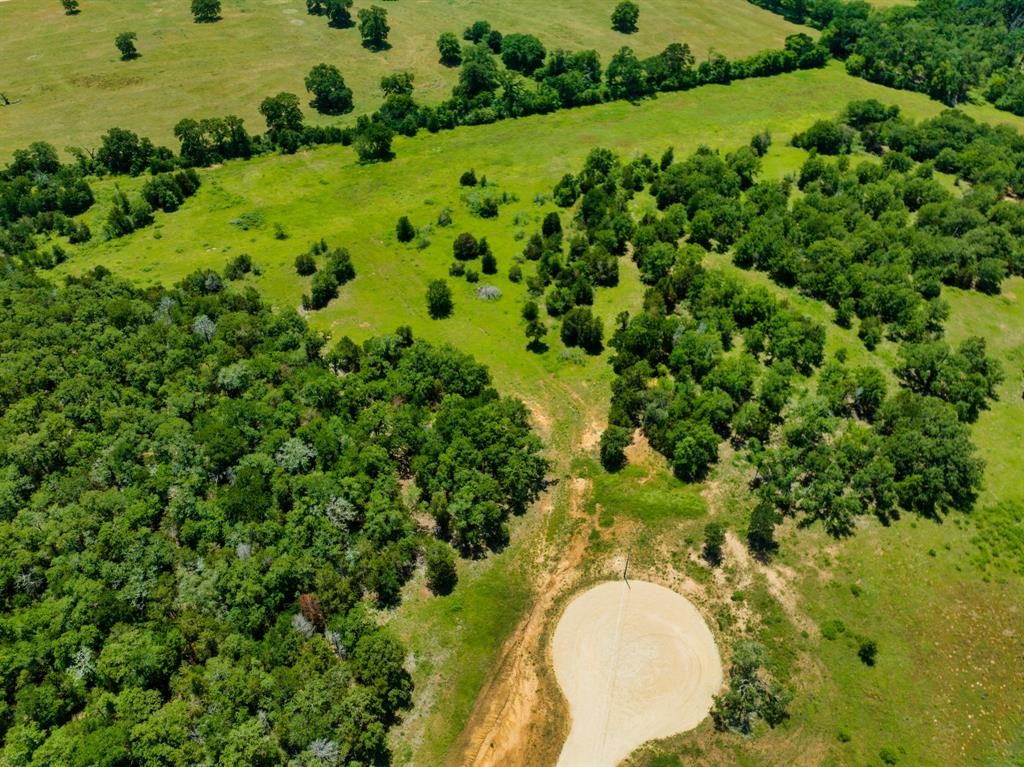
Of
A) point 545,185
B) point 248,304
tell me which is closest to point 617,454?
point 248,304

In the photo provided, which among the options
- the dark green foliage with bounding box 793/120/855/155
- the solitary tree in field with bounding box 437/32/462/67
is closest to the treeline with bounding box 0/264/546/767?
the dark green foliage with bounding box 793/120/855/155

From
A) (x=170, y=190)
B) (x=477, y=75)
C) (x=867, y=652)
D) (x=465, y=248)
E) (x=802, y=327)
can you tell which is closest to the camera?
(x=867, y=652)

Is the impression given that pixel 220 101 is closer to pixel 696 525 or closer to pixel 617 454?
pixel 617 454

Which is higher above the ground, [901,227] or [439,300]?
[901,227]

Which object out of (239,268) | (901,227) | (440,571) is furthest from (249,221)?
(901,227)

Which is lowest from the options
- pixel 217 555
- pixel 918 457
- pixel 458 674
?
pixel 458 674

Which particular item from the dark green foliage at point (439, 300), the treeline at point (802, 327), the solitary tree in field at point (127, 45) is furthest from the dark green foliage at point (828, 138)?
the solitary tree in field at point (127, 45)

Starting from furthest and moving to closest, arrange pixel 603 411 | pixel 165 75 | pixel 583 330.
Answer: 1. pixel 165 75
2. pixel 583 330
3. pixel 603 411

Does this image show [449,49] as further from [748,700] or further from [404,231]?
[748,700]
